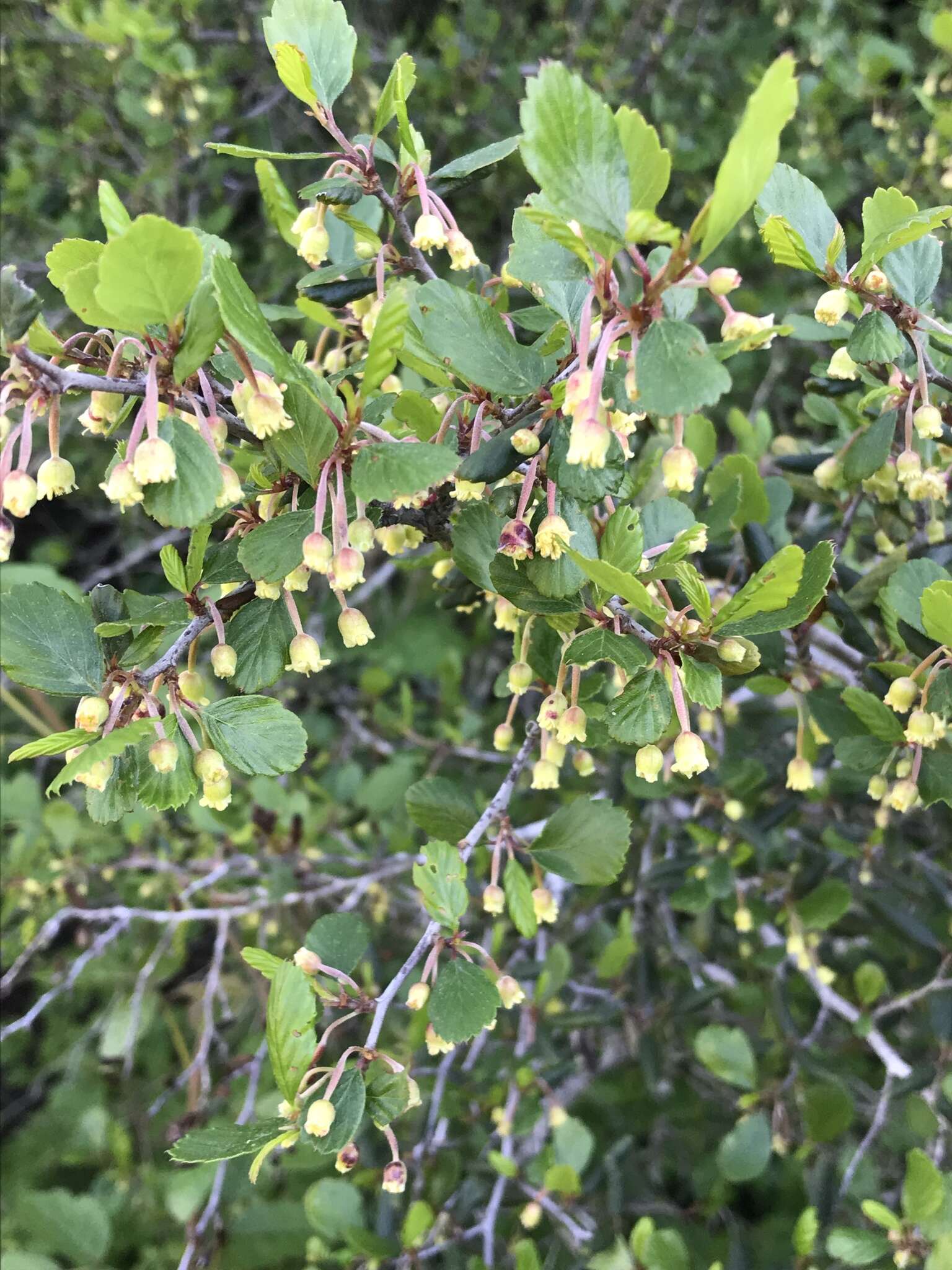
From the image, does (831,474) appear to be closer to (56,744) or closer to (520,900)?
(520,900)

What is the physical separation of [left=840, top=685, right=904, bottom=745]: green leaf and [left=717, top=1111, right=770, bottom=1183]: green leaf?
2.31 feet

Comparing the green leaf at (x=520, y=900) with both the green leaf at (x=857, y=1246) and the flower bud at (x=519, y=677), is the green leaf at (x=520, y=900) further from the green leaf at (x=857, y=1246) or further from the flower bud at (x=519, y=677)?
the green leaf at (x=857, y=1246)

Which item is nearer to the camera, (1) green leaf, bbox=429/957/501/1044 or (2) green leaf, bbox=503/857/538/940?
(1) green leaf, bbox=429/957/501/1044

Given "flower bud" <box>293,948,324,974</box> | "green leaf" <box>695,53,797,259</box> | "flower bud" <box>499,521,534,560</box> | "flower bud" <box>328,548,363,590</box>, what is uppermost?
"green leaf" <box>695,53,797,259</box>

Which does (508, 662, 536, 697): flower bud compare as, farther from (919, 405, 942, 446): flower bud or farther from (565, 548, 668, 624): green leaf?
(919, 405, 942, 446): flower bud

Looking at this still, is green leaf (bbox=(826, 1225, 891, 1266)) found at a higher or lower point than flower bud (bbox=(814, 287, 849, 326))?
lower

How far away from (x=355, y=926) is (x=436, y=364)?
1.74 ft

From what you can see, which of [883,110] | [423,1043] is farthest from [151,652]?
[883,110]

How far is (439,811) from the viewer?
869mm

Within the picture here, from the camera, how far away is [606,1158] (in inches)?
49.3

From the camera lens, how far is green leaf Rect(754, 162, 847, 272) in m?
0.66

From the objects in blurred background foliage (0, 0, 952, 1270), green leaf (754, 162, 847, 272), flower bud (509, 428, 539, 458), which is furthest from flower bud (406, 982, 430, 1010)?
green leaf (754, 162, 847, 272)

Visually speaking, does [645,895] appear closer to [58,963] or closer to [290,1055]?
[290,1055]

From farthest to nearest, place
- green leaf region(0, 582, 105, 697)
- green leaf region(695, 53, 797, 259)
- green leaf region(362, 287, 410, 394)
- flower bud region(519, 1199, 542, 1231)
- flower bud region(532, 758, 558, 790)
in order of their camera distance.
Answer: flower bud region(519, 1199, 542, 1231)
flower bud region(532, 758, 558, 790)
green leaf region(0, 582, 105, 697)
green leaf region(362, 287, 410, 394)
green leaf region(695, 53, 797, 259)
